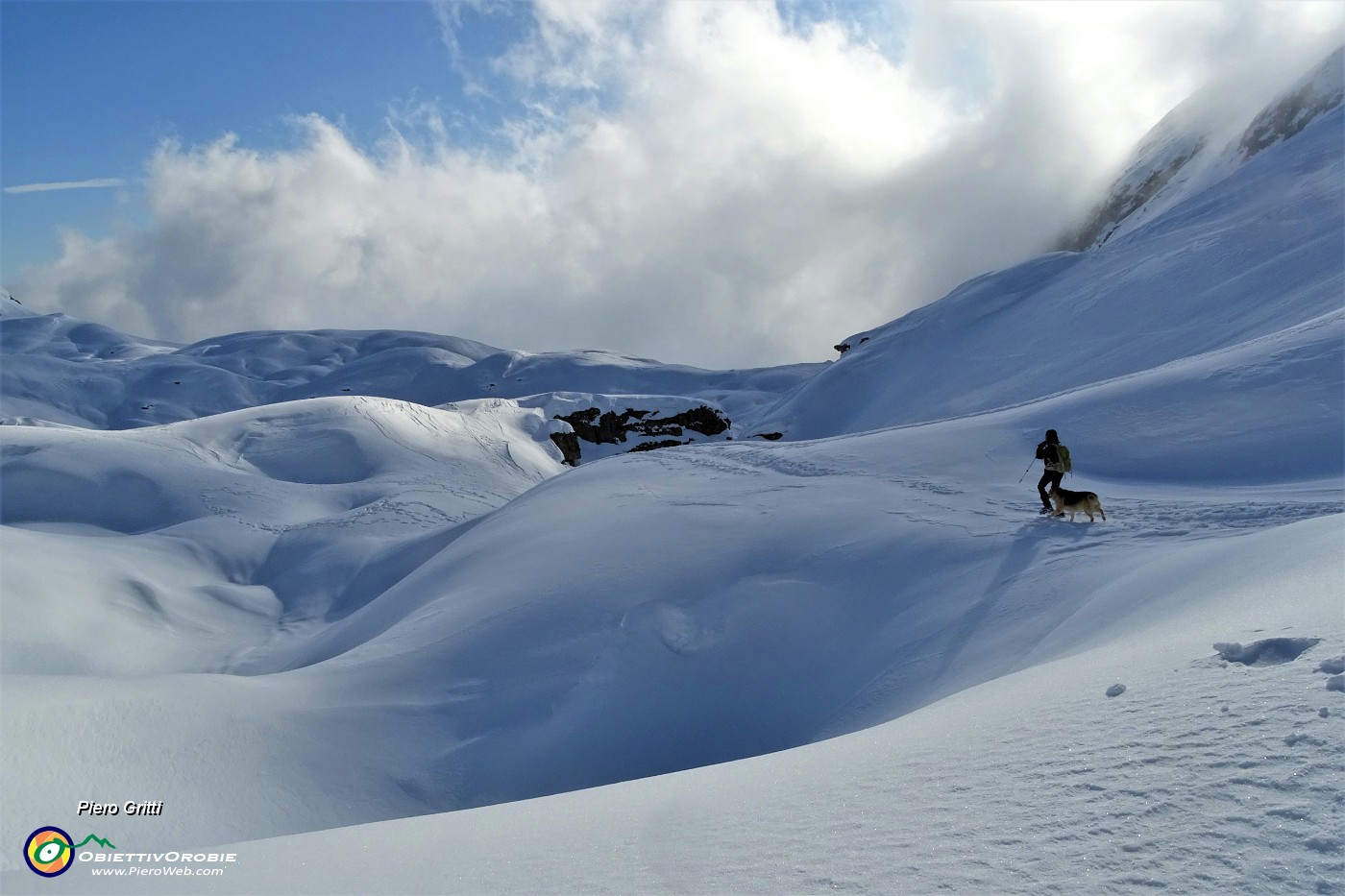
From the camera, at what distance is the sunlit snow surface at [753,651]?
345 centimetres

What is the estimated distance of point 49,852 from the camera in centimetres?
598

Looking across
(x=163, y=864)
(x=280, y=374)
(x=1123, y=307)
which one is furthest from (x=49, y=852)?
(x=280, y=374)

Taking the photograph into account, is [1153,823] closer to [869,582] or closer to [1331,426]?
[869,582]

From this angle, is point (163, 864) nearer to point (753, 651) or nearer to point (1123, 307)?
point (753, 651)

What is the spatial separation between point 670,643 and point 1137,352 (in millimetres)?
23814

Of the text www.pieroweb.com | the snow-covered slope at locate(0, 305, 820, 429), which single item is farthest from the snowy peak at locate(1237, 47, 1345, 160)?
the text www.pieroweb.com

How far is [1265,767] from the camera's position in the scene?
3059 millimetres

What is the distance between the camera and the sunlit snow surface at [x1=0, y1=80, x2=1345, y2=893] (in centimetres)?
345

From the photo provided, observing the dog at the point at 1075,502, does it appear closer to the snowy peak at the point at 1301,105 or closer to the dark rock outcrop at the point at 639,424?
the dark rock outcrop at the point at 639,424

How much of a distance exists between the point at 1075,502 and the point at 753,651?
16.2 ft

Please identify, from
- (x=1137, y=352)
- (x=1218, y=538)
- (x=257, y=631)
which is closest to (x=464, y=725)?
(x=1218, y=538)

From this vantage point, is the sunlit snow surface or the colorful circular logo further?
the colorful circular logo

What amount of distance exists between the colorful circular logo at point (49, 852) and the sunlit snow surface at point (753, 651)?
0.83ft

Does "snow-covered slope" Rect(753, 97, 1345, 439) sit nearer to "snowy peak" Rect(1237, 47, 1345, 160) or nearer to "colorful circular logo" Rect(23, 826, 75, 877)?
"snowy peak" Rect(1237, 47, 1345, 160)
